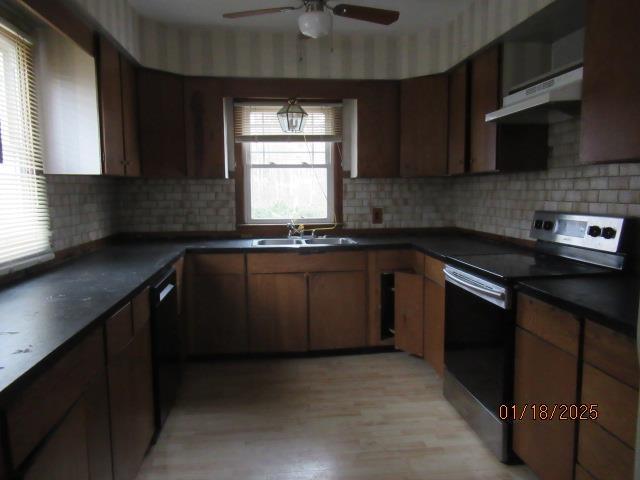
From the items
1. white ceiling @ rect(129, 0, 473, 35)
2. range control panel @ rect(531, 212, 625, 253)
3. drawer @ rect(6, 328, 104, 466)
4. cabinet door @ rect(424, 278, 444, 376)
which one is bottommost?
cabinet door @ rect(424, 278, 444, 376)

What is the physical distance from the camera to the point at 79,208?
2689 millimetres

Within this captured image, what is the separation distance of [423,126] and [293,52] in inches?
44.7

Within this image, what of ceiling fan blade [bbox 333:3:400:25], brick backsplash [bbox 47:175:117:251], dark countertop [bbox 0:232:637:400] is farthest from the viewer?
brick backsplash [bbox 47:175:117:251]

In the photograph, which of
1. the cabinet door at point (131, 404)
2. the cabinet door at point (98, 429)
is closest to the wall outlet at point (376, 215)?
the cabinet door at point (131, 404)

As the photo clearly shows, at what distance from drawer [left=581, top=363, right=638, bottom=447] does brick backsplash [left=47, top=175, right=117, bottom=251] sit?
8.25 ft

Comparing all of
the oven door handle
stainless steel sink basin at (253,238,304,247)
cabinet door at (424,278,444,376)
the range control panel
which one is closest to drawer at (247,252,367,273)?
stainless steel sink basin at (253,238,304,247)

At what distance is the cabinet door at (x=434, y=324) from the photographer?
271 centimetres

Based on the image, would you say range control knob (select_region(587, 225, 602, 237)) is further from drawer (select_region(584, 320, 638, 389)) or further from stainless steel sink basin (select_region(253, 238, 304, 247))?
stainless steel sink basin (select_region(253, 238, 304, 247))

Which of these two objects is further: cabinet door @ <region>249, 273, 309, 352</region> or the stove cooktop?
cabinet door @ <region>249, 273, 309, 352</region>

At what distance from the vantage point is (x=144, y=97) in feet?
10.1

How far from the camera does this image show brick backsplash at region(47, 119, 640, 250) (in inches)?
89.1

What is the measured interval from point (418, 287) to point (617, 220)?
1291 millimetres

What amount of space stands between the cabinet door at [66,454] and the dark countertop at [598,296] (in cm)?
156
